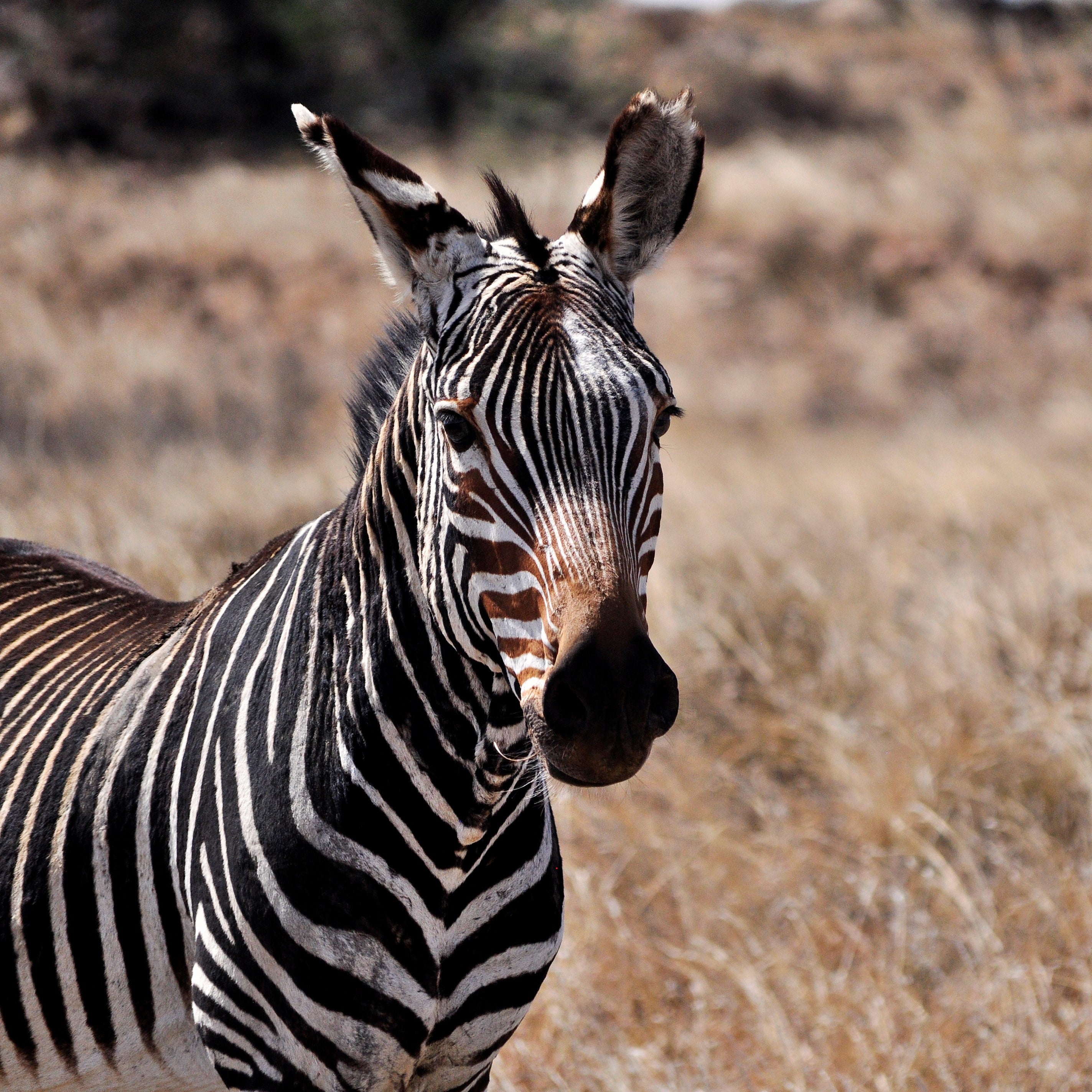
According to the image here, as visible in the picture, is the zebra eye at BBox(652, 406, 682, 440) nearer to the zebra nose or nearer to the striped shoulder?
the zebra nose

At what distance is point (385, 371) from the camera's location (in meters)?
2.36

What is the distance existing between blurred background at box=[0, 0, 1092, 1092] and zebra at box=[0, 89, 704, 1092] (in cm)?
38

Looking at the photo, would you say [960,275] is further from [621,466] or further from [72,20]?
[72,20]

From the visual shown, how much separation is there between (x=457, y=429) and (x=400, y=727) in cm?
→ 55

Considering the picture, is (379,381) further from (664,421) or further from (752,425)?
(752,425)

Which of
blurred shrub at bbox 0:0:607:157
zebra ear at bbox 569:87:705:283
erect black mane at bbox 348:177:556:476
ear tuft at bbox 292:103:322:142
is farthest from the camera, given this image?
blurred shrub at bbox 0:0:607:157

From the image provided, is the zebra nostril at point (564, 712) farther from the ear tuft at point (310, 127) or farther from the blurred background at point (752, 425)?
the ear tuft at point (310, 127)

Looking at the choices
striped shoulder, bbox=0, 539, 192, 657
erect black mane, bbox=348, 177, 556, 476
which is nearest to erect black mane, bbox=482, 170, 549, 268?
erect black mane, bbox=348, 177, 556, 476

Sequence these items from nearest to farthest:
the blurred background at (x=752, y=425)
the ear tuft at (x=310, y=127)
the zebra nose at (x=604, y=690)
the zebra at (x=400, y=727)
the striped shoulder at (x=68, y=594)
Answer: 1. the zebra nose at (x=604, y=690)
2. the zebra at (x=400, y=727)
3. the ear tuft at (x=310, y=127)
4. the striped shoulder at (x=68, y=594)
5. the blurred background at (x=752, y=425)

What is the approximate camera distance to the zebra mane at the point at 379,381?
2.30 metres

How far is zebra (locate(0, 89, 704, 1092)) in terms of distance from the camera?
5.76ft

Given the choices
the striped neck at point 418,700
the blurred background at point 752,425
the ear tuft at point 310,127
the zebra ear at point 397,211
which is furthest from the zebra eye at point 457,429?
the blurred background at point 752,425

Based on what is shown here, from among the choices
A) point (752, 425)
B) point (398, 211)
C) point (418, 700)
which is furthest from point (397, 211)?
point (752, 425)

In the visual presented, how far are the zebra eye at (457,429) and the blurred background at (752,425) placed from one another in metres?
0.63
